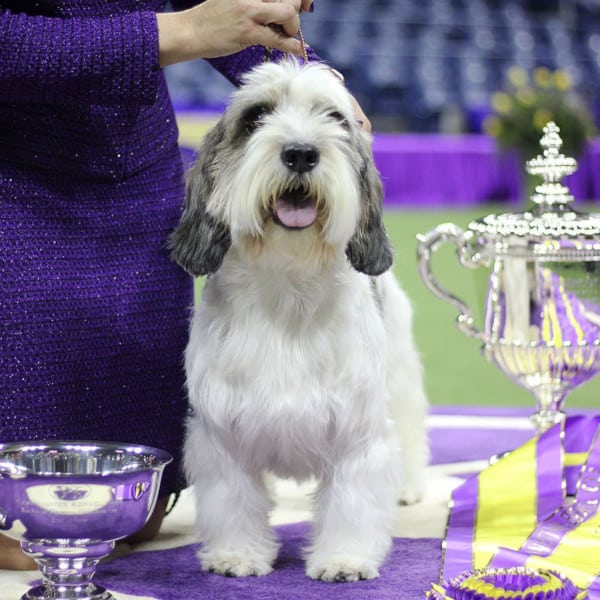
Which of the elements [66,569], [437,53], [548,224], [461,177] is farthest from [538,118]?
[66,569]

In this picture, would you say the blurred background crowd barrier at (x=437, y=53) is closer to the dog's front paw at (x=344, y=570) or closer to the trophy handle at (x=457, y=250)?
the trophy handle at (x=457, y=250)

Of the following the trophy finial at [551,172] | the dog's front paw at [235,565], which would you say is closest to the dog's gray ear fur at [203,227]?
the dog's front paw at [235,565]

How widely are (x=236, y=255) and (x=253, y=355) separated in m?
0.21

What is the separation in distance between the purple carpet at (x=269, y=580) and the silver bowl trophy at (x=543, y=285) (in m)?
0.86

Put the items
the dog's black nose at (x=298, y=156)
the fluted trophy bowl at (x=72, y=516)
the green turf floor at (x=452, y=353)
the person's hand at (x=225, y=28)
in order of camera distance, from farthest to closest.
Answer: the green turf floor at (x=452, y=353)
the person's hand at (x=225, y=28)
the dog's black nose at (x=298, y=156)
the fluted trophy bowl at (x=72, y=516)

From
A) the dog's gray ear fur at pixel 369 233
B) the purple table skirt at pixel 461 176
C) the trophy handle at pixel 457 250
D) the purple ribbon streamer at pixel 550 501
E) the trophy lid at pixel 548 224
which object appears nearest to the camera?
the dog's gray ear fur at pixel 369 233

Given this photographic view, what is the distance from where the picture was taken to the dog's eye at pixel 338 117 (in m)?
2.41

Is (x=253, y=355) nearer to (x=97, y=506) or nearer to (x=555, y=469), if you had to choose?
(x=97, y=506)

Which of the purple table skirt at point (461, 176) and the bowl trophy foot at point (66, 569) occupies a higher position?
the purple table skirt at point (461, 176)

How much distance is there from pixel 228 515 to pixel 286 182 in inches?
29.8

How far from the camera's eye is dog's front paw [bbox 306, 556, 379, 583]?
2498mm

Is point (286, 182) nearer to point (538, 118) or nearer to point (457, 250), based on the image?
point (457, 250)

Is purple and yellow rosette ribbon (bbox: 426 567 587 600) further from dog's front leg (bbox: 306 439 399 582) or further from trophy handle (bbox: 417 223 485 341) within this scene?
trophy handle (bbox: 417 223 485 341)

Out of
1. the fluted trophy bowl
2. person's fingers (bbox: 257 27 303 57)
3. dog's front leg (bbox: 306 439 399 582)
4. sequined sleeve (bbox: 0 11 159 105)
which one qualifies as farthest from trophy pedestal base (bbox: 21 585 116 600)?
person's fingers (bbox: 257 27 303 57)
